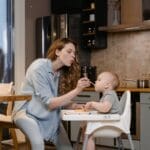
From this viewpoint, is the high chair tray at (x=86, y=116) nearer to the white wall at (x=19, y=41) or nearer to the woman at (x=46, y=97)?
the woman at (x=46, y=97)

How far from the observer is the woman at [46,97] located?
2.40m

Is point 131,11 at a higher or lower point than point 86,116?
higher

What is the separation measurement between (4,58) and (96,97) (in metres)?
1.64

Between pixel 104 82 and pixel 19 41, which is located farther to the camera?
pixel 19 41

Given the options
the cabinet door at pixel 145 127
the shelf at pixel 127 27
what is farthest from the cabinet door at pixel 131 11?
the cabinet door at pixel 145 127

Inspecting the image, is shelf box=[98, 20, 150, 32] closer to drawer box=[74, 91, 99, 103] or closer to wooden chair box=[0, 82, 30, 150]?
drawer box=[74, 91, 99, 103]

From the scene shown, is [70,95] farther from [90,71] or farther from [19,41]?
[19,41]

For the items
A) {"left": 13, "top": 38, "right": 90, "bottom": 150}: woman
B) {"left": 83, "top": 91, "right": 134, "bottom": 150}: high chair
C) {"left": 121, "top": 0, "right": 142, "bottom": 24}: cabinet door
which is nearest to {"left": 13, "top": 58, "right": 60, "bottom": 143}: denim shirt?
{"left": 13, "top": 38, "right": 90, "bottom": 150}: woman

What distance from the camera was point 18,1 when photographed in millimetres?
5422

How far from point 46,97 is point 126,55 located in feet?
9.36

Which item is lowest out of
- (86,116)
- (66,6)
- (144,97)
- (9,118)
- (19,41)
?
(9,118)

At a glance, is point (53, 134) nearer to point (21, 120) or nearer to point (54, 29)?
point (21, 120)

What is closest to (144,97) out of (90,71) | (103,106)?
(90,71)

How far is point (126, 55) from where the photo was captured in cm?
507
